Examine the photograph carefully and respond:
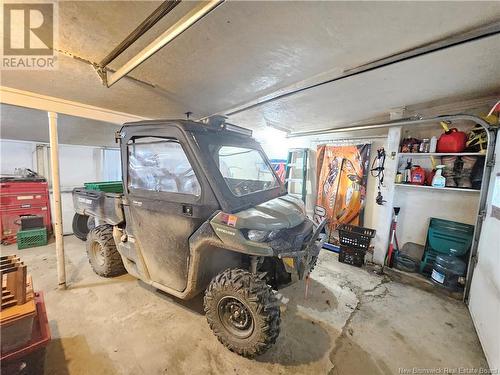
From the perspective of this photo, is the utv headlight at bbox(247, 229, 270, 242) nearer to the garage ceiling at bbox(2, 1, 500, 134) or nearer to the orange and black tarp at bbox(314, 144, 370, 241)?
the garage ceiling at bbox(2, 1, 500, 134)

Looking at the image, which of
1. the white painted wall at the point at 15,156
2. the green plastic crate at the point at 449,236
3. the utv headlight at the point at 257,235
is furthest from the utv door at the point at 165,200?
the white painted wall at the point at 15,156

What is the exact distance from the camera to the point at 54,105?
7.62 feet

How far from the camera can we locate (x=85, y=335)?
5.85 feet

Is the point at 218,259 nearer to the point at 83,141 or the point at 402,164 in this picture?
the point at 402,164

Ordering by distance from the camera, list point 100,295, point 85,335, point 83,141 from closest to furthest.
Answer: point 85,335 < point 100,295 < point 83,141

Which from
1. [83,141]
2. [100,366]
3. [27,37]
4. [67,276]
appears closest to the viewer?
[27,37]

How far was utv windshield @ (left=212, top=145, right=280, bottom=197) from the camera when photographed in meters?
1.93

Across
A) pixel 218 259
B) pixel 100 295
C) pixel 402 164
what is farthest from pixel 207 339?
pixel 402 164

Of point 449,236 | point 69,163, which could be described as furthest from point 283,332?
point 69,163

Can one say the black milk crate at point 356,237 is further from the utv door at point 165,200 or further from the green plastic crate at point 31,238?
the green plastic crate at point 31,238

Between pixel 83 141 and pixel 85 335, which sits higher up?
pixel 83 141

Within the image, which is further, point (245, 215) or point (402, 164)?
point (402, 164)

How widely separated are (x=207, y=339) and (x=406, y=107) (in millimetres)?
3736

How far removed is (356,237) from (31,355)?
3717mm
